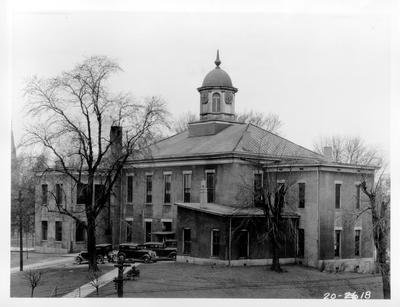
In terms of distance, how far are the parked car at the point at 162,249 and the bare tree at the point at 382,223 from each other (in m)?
10.3

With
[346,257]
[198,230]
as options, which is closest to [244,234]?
[198,230]

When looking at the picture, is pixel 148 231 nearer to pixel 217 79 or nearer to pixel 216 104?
pixel 216 104

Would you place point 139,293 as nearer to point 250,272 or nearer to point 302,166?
point 250,272

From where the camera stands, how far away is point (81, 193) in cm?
3231

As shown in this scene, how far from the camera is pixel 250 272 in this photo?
31.6 meters

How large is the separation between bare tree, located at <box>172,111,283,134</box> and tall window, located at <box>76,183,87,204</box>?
5.63 m

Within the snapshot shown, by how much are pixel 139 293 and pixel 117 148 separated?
800cm

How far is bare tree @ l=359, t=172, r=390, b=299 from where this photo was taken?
2747 centimetres

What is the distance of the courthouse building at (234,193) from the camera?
34.0 metres

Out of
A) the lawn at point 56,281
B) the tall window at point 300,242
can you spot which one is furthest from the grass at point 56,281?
the tall window at point 300,242

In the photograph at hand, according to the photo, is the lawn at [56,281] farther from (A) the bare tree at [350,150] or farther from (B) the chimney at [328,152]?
(B) the chimney at [328,152]

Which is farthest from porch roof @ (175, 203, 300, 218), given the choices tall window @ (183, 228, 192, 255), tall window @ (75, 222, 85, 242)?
tall window @ (75, 222, 85, 242)

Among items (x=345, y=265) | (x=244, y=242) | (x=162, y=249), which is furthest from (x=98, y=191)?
(x=345, y=265)

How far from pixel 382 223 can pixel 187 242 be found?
1006 centimetres
